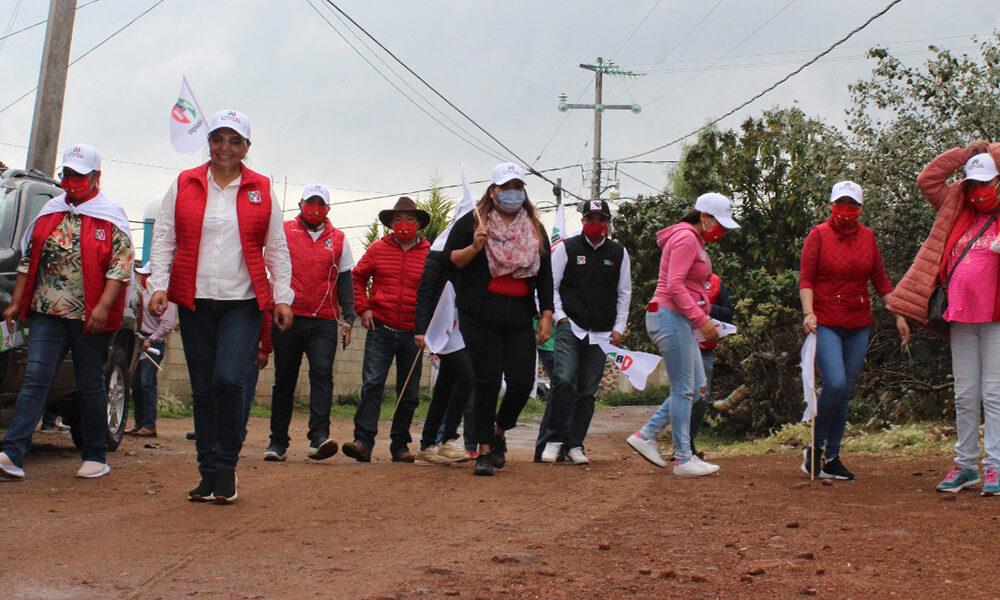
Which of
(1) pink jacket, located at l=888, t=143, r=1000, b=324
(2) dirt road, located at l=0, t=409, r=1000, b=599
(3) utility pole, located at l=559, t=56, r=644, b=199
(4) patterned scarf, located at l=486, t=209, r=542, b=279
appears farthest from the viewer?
(3) utility pole, located at l=559, t=56, r=644, b=199

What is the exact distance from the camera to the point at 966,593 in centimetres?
466

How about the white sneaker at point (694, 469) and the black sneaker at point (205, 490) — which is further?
the white sneaker at point (694, 469)

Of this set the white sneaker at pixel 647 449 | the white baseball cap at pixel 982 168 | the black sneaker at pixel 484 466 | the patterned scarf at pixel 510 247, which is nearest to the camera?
the white baseball cap at pixel 982 168

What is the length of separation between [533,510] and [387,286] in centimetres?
350

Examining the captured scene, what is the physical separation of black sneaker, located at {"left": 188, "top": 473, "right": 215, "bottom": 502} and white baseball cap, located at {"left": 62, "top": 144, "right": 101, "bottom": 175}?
220cm

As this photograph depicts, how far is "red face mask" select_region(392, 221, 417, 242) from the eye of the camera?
399 inches

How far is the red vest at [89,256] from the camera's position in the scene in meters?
7.94

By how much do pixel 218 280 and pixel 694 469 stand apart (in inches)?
140

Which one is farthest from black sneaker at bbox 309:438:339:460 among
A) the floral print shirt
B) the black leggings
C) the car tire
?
the floral print shirt

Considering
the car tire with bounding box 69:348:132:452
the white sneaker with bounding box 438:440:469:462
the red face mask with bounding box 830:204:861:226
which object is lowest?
the white sneaker with bounding box 438:440:469:462

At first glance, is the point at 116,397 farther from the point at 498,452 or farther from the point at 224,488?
the point at 224,488

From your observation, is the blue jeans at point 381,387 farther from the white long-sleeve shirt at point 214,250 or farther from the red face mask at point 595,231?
the white long-sleeve shirt at point 214,250

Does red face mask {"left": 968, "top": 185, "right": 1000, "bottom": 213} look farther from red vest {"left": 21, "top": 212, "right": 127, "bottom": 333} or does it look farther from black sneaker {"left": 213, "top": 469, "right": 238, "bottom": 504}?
red vest {"left": 21, "top": 212, "right": 127, "bottom": 333}

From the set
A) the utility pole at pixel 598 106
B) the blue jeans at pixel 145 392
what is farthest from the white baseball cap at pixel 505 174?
the utility pole at pixel 598 106
